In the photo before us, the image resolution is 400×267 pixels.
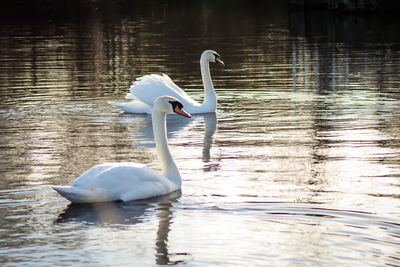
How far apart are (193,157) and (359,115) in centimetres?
464

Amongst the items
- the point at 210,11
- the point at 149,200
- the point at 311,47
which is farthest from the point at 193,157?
the point at 210,11

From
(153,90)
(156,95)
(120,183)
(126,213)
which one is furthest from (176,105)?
(153,90)

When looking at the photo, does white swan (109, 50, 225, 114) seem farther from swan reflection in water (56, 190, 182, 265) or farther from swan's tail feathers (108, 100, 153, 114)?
swan reflection in water (56, 190, 182, 265)

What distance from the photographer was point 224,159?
501 inches

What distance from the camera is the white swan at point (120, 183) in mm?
9938

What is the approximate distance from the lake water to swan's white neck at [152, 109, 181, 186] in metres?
0.25

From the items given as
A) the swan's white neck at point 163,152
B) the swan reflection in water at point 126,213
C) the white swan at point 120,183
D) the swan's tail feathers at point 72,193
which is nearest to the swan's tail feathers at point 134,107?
the swan's white neck at point 163,152

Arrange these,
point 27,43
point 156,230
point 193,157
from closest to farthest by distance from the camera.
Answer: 1. point 156,230
2. point 193,157
3. point 27,43

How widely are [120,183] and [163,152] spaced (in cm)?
99

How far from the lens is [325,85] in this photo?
69.3 ft

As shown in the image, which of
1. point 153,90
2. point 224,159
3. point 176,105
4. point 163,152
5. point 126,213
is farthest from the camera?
point 153,90

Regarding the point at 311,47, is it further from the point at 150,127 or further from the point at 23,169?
the point at 23,169

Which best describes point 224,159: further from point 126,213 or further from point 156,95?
point 156,95

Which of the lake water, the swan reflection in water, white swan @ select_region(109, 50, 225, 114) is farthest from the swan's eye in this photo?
white swan @ select_region(109, 50, 225, 114)
